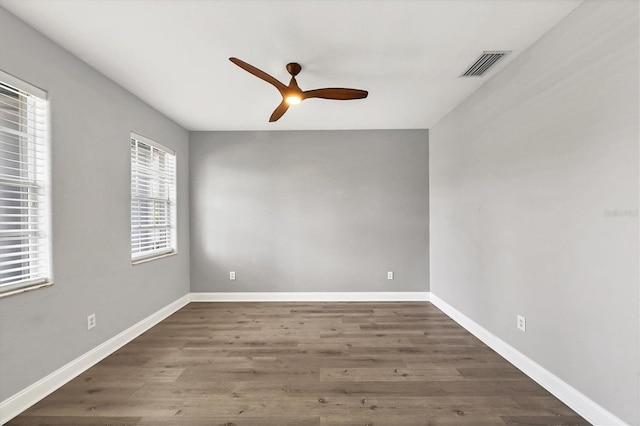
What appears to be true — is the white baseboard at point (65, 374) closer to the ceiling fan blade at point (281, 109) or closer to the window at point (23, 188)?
the window at point (23, 188)

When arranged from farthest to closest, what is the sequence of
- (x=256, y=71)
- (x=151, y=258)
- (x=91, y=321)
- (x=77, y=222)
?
(x=151, y=258)
(x=91, y=321)
(x=77, y=222)
(x=256, y=71)

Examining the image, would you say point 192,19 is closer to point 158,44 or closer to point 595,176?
point 158,44

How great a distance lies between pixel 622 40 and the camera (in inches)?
58.9

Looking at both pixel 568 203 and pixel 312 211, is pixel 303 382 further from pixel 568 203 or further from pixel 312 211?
pixel 312 211

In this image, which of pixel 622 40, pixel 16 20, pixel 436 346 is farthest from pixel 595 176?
pixel 16 20

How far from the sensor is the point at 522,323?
2.24 m

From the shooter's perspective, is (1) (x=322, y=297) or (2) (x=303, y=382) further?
(1) (x=322, y=297)

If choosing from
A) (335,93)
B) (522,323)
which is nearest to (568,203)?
(522,323)

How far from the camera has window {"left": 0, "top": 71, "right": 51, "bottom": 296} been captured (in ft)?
5.81

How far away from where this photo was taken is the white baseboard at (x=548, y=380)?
5.36 ft

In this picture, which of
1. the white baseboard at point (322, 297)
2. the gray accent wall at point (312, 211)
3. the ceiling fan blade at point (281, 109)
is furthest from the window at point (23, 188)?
the white baseboard at point (322, 297)

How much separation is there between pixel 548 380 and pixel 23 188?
3977mm

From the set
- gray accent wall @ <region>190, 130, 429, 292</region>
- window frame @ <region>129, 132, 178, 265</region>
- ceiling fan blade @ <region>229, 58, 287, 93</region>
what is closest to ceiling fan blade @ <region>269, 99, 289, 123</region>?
ceiling fan blade @ <region>229, 58, 287, 93</region>

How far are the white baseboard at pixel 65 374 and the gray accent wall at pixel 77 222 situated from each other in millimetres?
44
